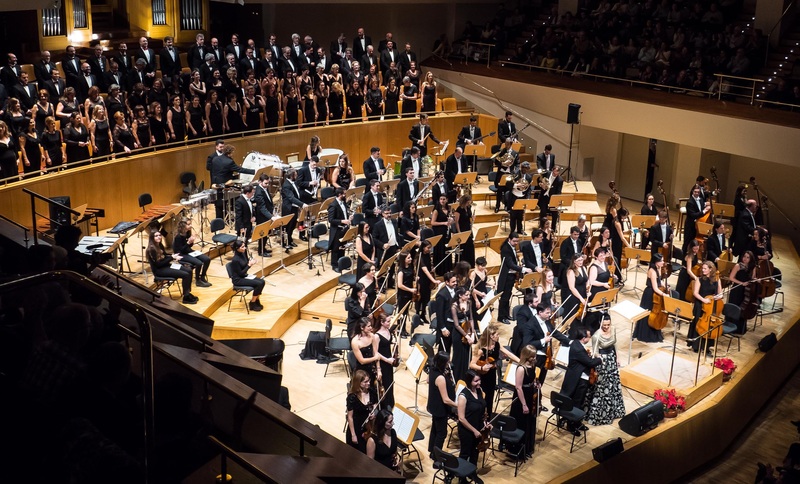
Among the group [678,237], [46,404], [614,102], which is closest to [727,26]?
[614,102]

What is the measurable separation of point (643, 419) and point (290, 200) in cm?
597

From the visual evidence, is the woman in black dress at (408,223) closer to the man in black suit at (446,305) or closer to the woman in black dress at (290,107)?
the man in black suit at (446,305)

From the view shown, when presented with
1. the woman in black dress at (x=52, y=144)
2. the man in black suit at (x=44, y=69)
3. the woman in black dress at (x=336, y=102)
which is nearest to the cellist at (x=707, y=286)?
the woman in black dress at (x=336, y=102)

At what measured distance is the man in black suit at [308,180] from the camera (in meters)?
13.2

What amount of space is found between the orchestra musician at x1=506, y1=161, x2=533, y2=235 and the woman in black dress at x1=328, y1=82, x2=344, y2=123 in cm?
381

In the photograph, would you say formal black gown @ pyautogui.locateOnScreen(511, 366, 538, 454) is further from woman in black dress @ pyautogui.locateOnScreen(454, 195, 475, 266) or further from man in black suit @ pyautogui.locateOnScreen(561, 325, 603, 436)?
woman in black dress @ pyautogui.locateOnScreen(454, 195, 475, 266)

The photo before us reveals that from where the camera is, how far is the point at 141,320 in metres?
2.91

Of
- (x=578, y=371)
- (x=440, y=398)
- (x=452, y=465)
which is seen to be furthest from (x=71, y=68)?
(x=452, y=465)

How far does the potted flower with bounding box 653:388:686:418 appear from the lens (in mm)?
9703

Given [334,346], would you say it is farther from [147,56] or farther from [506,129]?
[506,129]

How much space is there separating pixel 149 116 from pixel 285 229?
2.65 meters

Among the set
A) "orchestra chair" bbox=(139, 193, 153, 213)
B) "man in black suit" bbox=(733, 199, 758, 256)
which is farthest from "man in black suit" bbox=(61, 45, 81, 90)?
"man in black suit" bbox=(733, 199, 758, 256)

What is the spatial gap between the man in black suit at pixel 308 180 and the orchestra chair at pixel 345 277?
4.71ft

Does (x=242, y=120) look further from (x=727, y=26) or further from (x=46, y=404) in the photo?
(x=46, y=404)
